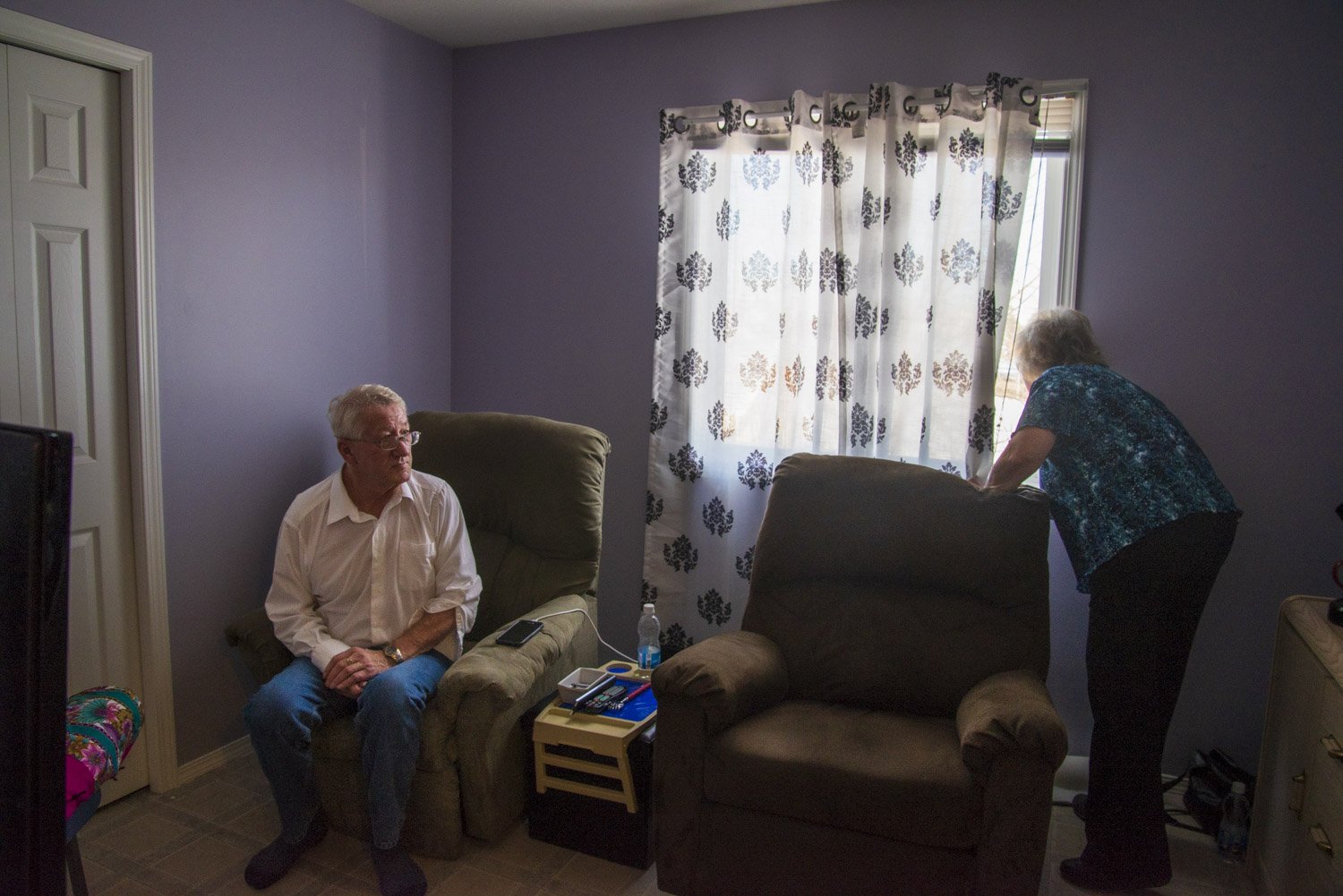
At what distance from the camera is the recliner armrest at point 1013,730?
179cm

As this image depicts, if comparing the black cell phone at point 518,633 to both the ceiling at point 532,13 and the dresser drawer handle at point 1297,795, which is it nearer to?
the dresser drawer handle at point 1297,795

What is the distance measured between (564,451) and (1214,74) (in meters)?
2.17

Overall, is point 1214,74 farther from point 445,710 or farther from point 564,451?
point 445,710

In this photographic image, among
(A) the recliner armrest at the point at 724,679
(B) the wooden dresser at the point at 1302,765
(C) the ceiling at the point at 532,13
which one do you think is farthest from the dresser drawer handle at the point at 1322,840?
(C) the ceiling at the point at 532,13

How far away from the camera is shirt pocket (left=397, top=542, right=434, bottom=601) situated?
8.07ft

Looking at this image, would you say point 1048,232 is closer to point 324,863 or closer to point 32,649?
point 324,863

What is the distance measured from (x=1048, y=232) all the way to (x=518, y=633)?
2003 mm

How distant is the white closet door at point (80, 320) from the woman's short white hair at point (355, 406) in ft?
1.96

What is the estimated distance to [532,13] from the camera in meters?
3.12

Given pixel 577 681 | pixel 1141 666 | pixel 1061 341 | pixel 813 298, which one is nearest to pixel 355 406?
pixel 577 681

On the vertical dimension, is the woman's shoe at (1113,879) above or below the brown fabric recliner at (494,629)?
below

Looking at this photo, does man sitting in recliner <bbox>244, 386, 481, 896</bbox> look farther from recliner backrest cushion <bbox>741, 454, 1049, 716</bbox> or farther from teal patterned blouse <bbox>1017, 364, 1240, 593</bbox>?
teal patterned blouse <bbox>1017, 364, 1240, 593</bbox>

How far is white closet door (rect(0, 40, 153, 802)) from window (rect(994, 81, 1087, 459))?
257cm

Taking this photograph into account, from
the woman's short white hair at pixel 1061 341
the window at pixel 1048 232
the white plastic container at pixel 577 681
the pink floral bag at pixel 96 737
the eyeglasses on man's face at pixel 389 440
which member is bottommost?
the white plastic container at pixel 577 681
